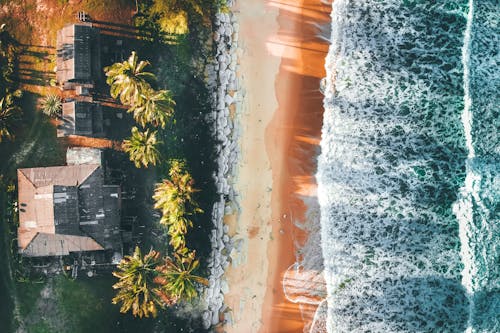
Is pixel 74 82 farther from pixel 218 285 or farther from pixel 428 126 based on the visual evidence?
pixel 428 126

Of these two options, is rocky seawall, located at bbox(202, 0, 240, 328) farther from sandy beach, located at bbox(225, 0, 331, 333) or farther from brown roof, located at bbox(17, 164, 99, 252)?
brown roof, located at bbox(17, 164, 99, 252)

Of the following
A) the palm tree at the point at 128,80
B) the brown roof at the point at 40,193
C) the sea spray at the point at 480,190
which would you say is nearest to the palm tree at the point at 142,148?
the palm tree at the point at 128,80

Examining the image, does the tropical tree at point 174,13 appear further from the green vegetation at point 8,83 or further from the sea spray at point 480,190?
the sea spray at point 480,190

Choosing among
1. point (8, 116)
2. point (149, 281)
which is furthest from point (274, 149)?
point (8, 116)

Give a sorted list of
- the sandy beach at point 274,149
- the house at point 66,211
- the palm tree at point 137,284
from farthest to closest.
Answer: the sandy beach at point 274,149 → the palm tree at point 137,284 → the house at point 66,211

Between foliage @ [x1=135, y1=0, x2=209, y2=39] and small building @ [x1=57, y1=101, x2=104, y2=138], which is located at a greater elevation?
foliage @ [x1=135, y1=0, x2=209, y2=39]

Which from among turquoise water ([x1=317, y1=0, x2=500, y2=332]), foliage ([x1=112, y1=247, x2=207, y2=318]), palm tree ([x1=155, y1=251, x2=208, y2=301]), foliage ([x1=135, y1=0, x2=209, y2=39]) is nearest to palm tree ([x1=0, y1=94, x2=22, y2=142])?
foliage ([x1=135, y1=0, x2=209, y2=39])
